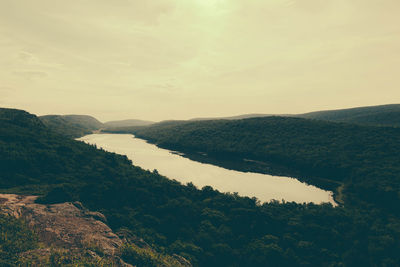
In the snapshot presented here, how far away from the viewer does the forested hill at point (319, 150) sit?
66.9 meters

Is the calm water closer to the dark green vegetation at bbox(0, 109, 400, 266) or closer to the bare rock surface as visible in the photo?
the dark green vegetation at bbox(0, 109, 400, 266)

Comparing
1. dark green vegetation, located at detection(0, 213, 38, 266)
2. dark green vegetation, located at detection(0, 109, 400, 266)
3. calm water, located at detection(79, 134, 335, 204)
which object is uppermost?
dark green vegetation, located at detection(0, 213, 38, 266)

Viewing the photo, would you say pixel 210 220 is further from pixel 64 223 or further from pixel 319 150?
pixel 319 150

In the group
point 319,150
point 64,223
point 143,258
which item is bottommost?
point 143,258

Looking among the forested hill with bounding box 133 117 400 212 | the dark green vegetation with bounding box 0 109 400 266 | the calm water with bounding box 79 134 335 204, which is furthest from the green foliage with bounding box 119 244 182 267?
the forested hill with bounding box 133 117 400 212

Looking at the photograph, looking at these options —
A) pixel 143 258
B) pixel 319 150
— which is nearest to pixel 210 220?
pixel 143 258

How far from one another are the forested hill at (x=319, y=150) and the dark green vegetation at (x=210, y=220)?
11.9 meters

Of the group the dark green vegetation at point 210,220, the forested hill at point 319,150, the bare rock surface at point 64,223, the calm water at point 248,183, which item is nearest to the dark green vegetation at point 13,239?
the bare rock surface at point 64,223

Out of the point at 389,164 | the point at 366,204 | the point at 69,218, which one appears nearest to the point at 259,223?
the point at 69,218

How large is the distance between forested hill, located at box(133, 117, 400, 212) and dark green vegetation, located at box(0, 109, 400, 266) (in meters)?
11.9

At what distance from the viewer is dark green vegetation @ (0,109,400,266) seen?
3144 centimetres

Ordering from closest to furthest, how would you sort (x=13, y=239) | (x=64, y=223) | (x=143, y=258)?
(x=13, y=239), (x=143, y=258), (x=64, y=223)

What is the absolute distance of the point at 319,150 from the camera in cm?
10406

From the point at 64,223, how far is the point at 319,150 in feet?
363
